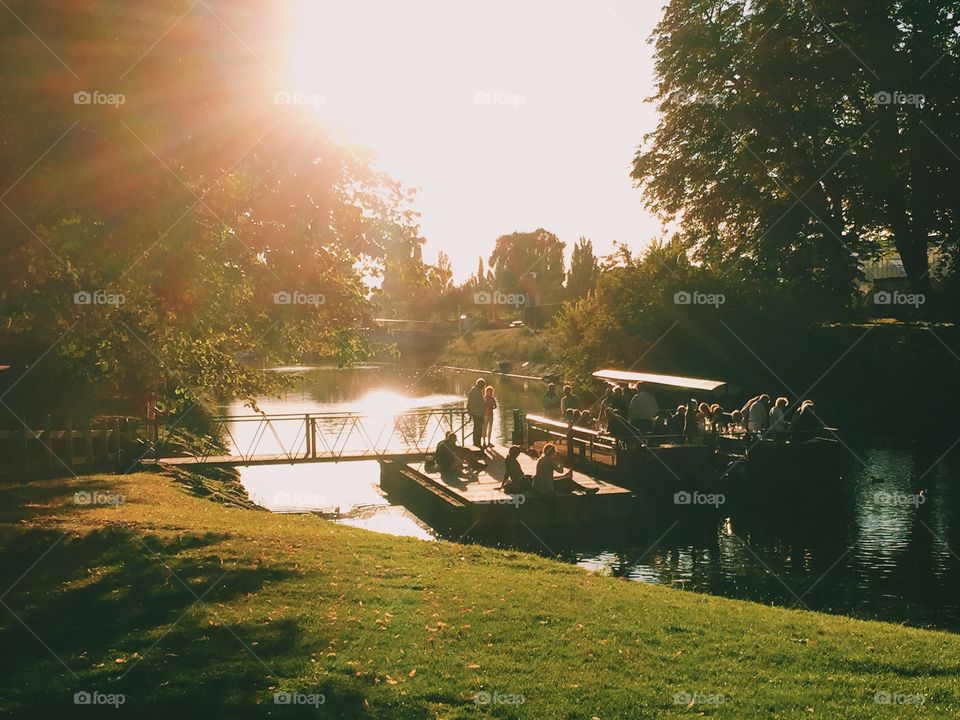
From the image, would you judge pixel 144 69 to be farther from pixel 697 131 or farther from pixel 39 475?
pixel 697 131

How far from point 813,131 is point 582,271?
204 ft

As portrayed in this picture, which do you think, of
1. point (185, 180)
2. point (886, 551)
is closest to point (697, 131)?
point (886, 551)

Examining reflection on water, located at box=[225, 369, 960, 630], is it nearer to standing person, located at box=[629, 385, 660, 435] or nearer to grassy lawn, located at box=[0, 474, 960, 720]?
grassy lawn, located at box=[0, 474, 960, 720]

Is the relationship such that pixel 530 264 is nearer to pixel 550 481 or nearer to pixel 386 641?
pixel 550 481

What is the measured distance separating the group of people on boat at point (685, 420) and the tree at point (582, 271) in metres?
74.7

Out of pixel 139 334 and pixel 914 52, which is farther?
pixel 914 52

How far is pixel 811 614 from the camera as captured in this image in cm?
1441

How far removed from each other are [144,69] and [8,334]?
41.4ft

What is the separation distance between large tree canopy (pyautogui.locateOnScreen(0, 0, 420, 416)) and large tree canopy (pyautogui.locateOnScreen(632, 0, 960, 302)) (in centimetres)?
3638

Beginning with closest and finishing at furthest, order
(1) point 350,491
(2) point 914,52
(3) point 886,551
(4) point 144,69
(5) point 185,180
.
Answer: (4) point 144,69
(5) point 185,180
(3) point 886,551
(1) point 350,491
(2) point 914,52

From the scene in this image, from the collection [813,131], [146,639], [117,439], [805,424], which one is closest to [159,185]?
[146,639]

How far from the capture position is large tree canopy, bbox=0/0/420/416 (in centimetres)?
1311

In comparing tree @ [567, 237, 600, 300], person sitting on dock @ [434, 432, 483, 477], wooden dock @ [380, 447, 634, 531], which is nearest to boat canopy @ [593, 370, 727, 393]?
wooden dock @ [380, 447, 634, 531]

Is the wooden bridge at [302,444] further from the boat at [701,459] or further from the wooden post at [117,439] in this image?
the boat at [701,459]
